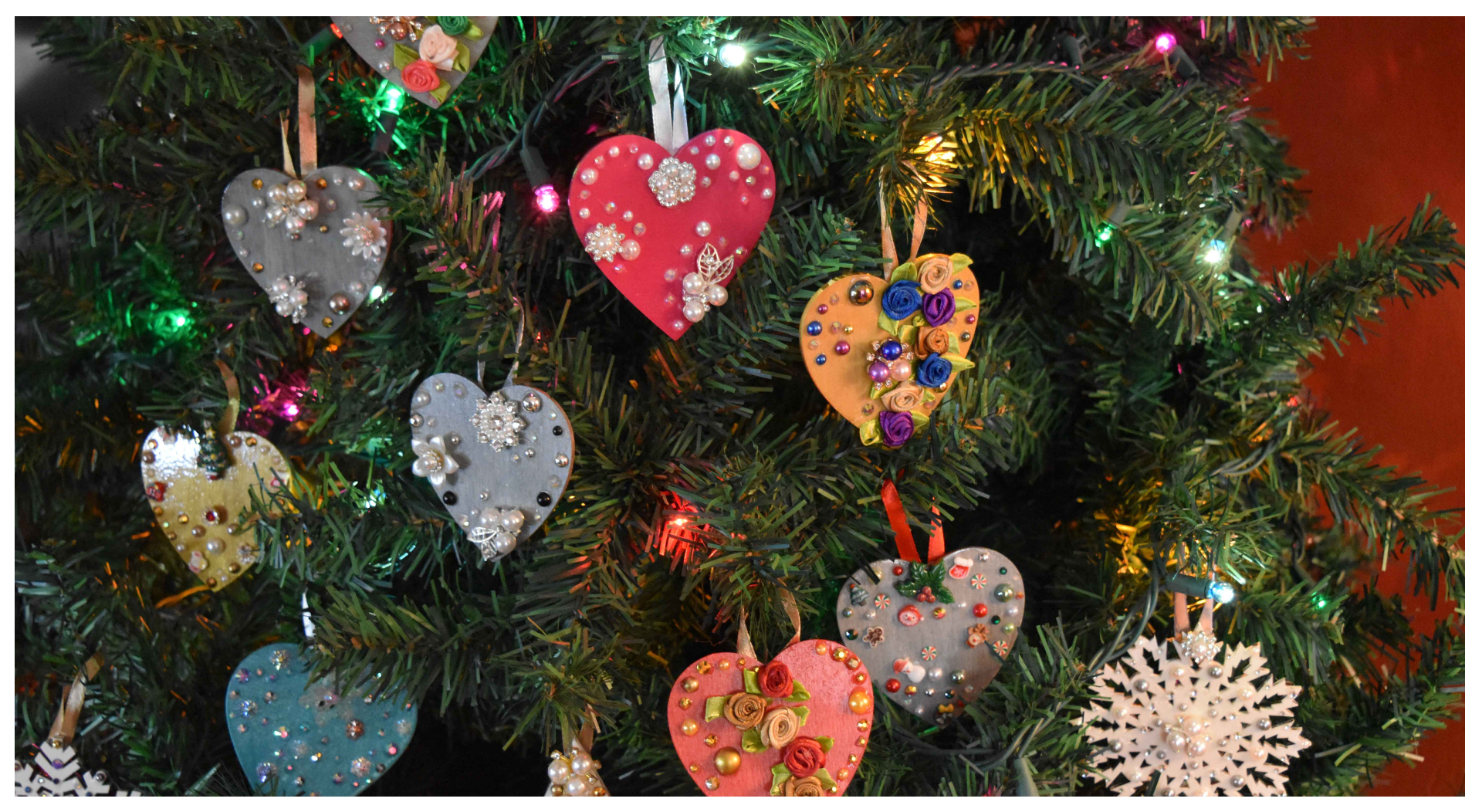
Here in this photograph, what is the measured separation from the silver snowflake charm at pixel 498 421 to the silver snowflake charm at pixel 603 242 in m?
0.09

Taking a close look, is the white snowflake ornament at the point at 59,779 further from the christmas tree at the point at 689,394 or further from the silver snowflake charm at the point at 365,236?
the silver snowflake charm at the point at 365,236

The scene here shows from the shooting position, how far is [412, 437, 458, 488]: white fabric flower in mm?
537

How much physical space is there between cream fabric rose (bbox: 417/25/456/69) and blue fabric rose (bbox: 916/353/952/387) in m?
0.31

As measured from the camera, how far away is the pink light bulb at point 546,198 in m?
0.56

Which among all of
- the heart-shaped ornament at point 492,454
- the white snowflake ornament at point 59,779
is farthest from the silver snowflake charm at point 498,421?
the white snowflake ornament at point 59,779

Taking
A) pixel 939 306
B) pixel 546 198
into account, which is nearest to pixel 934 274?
pixel 939 306

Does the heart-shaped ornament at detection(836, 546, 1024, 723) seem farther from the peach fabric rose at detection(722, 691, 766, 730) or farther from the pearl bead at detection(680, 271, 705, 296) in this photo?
the pearl bead at detection(680, 271, 705, 296)

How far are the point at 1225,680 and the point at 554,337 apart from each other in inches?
17.5

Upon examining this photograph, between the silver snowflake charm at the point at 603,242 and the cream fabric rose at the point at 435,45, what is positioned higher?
the cream fabric rose at the point at 435,45

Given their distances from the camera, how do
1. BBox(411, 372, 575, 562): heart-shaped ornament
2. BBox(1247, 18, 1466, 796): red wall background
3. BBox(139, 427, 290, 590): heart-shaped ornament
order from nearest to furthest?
BBox(411, 372, 575, 562): heart-shaped ornament, BBox(139, 427, 290, 590): heart-shaped ornament, BBox(1247, 18, 1466, 796): red wall background

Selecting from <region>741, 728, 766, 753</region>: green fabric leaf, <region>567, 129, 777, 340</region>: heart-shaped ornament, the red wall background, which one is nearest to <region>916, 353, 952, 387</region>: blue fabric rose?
<region>567, 129, 777, 340</region>: heart-shaped ornament

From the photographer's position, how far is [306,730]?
0.62 metres

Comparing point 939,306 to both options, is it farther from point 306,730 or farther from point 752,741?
point 306,730

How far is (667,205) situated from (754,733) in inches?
11.8
